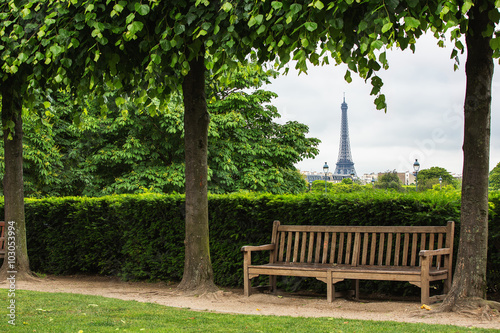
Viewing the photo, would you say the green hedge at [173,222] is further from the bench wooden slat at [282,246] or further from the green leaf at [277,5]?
the green leaf at [277,5]

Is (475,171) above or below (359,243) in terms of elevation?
above

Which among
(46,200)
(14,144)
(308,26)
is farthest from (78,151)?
(308,26)

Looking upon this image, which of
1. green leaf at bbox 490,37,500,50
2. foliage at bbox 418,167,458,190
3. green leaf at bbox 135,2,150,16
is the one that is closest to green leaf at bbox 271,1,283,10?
green leaf at bbox 135,2,150,16

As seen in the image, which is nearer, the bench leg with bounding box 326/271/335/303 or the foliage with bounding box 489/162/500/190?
the bench leg with bounding box 326/271/335/303

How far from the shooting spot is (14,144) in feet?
34.4

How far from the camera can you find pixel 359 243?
794 cm

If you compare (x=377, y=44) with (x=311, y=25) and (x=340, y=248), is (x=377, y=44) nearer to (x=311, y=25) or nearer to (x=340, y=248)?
(x=311, y=25)

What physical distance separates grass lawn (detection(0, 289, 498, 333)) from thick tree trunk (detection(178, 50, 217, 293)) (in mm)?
1218

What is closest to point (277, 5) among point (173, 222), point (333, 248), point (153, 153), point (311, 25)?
point (311, 25)

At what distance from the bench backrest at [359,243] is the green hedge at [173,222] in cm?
29

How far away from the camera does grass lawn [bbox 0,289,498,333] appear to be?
560 centimetres

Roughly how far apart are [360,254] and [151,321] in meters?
3.52

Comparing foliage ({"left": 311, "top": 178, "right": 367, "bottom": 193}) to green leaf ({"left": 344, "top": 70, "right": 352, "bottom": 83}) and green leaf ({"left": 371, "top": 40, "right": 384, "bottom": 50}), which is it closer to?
green leaf ({"left": 344, "top": 70, "right": 352, "bottom": 83})

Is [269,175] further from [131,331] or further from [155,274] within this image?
[131,331]
